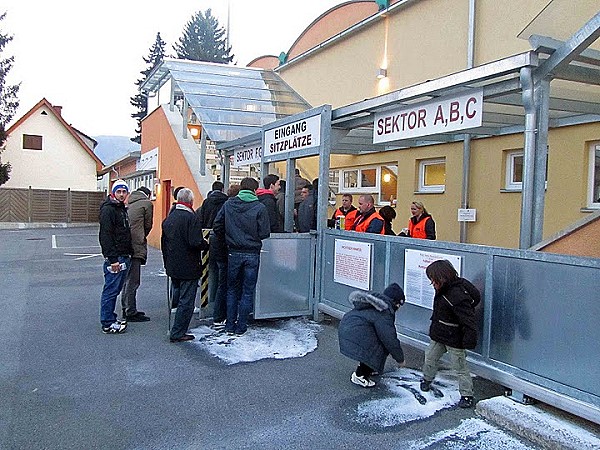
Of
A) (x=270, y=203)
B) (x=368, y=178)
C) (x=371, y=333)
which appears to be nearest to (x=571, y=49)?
(x=371, y=333)

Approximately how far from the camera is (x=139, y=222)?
24.3 feet

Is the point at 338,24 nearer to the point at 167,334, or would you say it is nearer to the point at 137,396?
the point at 167,334

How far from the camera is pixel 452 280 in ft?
14.6

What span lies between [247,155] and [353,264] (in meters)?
4.40

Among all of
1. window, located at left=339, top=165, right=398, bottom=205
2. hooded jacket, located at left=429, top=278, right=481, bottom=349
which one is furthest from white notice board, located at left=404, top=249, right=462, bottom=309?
window, located at left=339, top=165, right=398, bottom=205

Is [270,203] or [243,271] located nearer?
[243,271]

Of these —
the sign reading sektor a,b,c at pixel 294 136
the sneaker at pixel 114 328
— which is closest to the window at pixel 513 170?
the sign reading sektor a,b,c at pixel 294 136

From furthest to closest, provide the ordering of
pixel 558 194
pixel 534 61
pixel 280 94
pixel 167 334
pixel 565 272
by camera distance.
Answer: pixel 280 94, pixel 558 194, pixel 167 334, pixel 534 61, pixel 565 272

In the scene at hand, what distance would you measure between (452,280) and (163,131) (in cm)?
1506

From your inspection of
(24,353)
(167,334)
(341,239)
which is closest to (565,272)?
(341,239)

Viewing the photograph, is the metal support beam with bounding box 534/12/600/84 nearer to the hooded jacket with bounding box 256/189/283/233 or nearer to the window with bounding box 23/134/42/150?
the hooded jacket with bounding box 256/189/283/233

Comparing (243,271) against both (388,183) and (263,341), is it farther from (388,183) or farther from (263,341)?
(388,183)

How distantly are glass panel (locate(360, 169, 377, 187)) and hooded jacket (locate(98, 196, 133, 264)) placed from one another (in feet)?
21.3

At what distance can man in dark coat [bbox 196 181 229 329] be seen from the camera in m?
6.88
